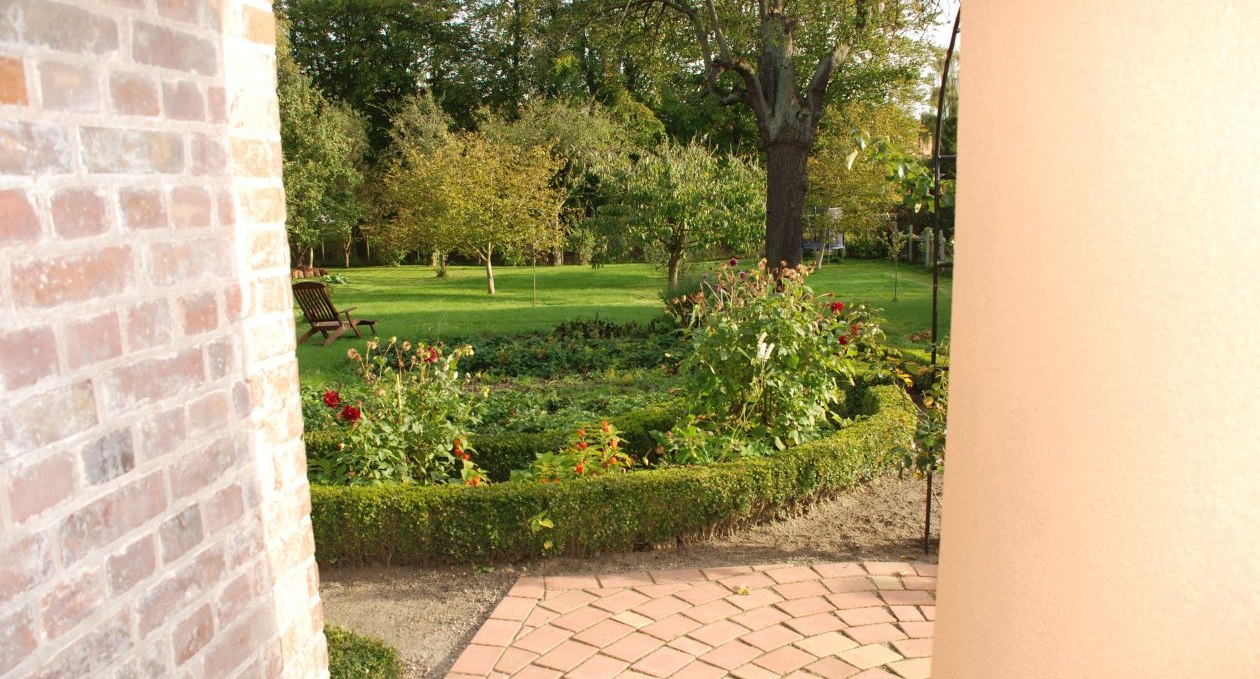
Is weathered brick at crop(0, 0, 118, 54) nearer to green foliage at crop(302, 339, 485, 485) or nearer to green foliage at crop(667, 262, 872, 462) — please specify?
green foliage at crop(302, 339, 485, 485)

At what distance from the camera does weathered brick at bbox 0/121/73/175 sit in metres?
1.26

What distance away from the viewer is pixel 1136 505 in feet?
4.32

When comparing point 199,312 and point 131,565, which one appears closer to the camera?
point 131,565

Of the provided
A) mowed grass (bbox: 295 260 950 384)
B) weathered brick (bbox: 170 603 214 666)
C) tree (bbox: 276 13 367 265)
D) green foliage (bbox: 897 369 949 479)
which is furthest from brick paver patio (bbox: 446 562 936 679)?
tree (bbox: 276 13 367 265)

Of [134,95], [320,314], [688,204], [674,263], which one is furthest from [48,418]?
[674,263]

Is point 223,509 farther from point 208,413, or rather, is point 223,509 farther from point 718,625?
point 718,625

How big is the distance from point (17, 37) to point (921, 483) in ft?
Result: 17.8

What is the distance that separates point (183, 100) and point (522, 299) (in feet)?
56.2

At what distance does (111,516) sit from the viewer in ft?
4.83

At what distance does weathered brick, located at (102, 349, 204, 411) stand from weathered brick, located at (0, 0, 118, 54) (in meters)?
0.49

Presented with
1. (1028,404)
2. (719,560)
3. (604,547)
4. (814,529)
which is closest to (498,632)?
(604,547)

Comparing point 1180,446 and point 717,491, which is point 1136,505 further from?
point 717,491

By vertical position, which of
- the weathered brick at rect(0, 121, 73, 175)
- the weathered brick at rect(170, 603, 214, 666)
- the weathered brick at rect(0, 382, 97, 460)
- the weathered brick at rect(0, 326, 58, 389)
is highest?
the weathered brick at rect(0, 121, 73, 175)

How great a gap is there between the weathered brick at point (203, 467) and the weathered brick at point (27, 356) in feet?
1.11
